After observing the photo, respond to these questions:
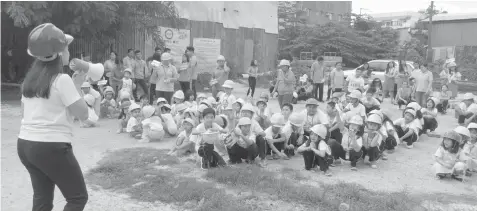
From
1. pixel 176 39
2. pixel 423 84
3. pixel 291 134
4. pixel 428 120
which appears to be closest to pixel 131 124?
pixel 291 134

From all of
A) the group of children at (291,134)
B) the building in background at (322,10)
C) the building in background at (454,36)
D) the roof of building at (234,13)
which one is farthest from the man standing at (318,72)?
the building in background at (322,10)

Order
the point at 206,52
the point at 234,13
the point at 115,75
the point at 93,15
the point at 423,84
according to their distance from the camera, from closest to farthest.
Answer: the point at 93,15 < the point at 115,75 < the point at 423,84 < the point at 206,52 < the point at 234,13

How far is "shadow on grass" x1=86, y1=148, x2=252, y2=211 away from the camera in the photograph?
4.46 m

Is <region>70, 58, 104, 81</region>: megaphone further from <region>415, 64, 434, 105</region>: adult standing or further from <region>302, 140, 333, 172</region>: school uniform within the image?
<region>415, 64, 434, 105</region>: adult standing

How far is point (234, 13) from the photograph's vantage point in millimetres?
20344

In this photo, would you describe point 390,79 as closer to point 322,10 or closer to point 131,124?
point 131,124

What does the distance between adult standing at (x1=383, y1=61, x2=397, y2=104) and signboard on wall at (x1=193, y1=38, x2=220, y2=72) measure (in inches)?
298

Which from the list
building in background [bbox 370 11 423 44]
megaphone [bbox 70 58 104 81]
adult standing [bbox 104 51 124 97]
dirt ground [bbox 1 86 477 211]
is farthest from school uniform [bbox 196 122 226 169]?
building in background [bbox 370 11 423 44]

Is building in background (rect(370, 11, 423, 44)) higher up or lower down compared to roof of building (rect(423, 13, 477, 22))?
higher up

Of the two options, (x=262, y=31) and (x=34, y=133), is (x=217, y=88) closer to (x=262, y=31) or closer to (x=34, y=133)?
(x=34, y=133)

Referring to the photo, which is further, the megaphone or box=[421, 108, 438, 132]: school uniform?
box=[421, 108, 438, 132]: school uniform

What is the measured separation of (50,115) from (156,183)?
8.20ft

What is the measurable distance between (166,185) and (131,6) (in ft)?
28.7

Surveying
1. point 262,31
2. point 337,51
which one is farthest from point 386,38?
point 262,31
